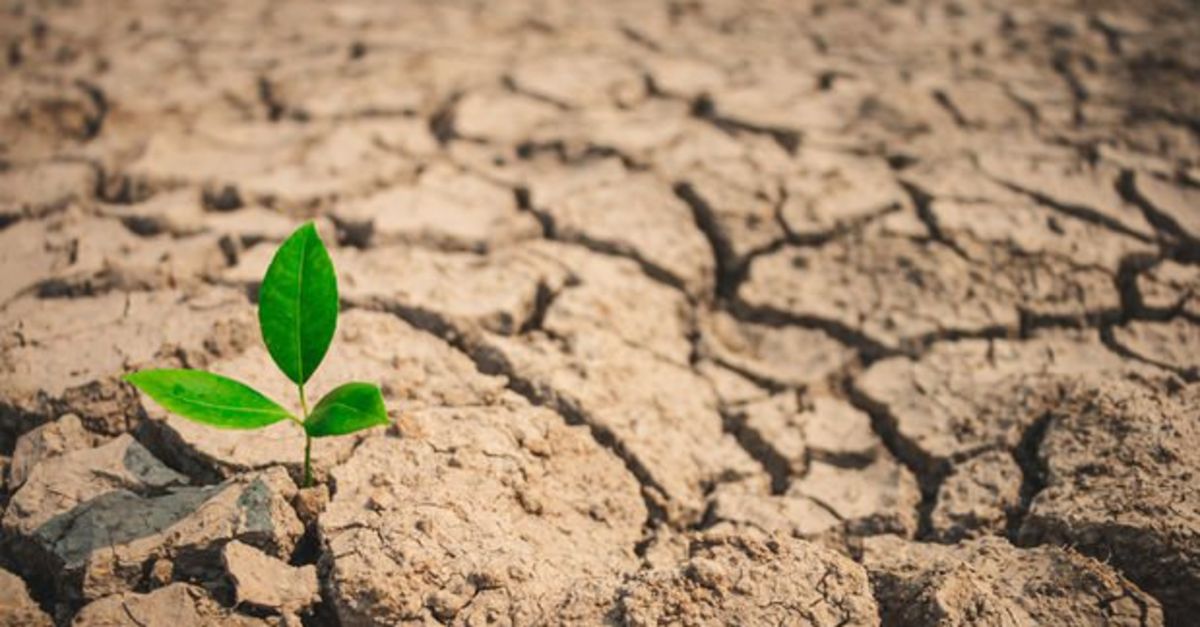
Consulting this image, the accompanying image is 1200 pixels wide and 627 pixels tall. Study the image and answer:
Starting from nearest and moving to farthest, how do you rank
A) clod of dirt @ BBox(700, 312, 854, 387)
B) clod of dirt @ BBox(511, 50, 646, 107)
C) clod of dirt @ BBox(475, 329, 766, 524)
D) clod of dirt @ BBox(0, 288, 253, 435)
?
1. clod of dirt @ BBox(0, 288, 253, 435)
2. clod of dirt @ BBox(475, 329, 766, 524)
3. clod of dirt @ BBox(700, 312, 854, 387)
4. clod of dirt @ BBox(511, 50, 646, 107)

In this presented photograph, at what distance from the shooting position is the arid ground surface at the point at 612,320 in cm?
112

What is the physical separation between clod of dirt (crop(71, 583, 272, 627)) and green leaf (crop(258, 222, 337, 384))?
1.12ft

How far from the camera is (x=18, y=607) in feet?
3.46

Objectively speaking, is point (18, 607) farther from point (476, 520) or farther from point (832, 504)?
point (832, 504)

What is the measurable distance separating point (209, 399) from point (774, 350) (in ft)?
3.81

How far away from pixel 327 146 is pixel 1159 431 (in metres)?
2.00

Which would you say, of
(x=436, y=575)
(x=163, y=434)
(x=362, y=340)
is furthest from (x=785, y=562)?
(x=163, y=434)

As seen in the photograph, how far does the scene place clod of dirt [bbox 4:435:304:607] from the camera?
3.57 feet

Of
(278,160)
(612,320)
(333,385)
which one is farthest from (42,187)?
(612,320)

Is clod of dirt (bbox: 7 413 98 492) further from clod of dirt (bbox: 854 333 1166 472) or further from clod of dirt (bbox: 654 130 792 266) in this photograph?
clod of dirt (bbox: 854 333 1166 472)

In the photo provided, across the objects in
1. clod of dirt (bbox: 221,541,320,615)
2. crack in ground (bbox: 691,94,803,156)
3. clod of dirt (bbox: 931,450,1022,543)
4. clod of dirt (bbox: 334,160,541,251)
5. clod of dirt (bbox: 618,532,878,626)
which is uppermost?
crack in ground (bbox: 691,94,803,156)

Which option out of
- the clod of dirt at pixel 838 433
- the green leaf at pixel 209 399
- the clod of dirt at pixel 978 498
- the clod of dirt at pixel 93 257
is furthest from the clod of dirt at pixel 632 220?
the green leaf at pixel 209 399

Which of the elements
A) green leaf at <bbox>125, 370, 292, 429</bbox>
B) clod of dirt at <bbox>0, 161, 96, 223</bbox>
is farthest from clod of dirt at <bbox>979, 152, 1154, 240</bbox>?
clod of dirt at <bbox>0, 161, 96, 223</bbox>

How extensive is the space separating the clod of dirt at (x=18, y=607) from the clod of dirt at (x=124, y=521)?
0.03 metres
